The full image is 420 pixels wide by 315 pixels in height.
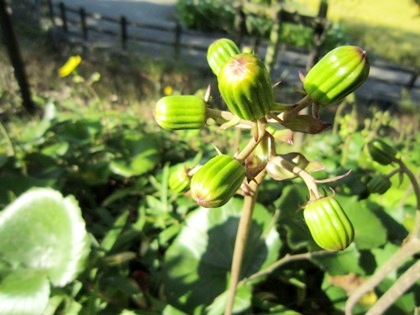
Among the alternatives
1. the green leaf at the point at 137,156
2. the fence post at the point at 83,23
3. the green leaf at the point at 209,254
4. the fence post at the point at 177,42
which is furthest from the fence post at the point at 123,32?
the green leaf at the point at 209,254

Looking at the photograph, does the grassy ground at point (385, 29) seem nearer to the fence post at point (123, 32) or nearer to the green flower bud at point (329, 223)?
the fence post at point (123, 32)

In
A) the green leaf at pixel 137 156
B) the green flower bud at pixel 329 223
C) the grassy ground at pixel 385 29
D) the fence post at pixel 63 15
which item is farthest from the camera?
the grassy ground at pixel 385 29

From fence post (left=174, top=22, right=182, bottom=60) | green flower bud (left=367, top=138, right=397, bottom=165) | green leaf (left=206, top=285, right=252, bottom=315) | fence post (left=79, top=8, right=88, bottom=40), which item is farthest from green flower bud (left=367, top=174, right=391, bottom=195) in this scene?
fence post (left=79, top=8, right=88, bottom=40)

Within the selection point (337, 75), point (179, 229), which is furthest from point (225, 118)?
point (179, 229)

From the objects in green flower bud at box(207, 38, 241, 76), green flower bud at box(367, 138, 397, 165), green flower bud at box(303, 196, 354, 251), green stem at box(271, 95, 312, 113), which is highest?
green flower bud at box(207, 38, 241, 76)

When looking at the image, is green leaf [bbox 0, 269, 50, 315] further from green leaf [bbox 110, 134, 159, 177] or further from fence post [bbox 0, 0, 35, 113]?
fence post [bbox 0, 0, 35, 113]

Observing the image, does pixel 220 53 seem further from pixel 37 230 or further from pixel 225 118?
pixel 37 230
